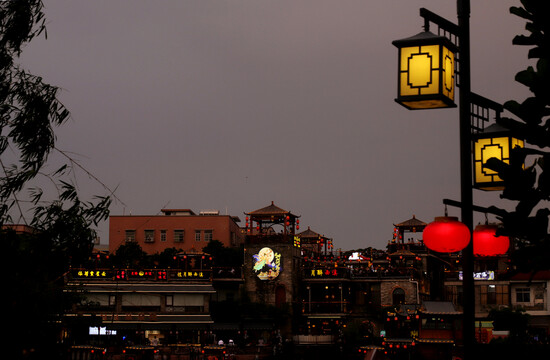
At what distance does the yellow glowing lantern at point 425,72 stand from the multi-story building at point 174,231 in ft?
217

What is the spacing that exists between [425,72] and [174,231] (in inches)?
2674

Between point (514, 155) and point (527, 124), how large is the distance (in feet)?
0.94

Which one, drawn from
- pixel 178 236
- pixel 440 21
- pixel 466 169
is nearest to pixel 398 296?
pixel 178 236

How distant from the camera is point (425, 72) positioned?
27.2 feet

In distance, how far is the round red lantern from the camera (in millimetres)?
8164

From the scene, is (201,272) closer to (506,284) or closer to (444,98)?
(506,284)

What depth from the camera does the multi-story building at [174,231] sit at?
244 feet

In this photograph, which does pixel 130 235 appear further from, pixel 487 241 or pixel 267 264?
pixel 487 241

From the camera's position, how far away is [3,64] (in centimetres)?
1273

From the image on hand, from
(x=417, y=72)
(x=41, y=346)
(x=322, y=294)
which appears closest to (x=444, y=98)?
(x=417, y=72)

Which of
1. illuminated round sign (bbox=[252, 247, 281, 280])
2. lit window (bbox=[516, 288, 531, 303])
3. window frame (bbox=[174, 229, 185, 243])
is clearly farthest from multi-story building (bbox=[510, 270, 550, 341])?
window frame (bbox=[174, 229, 185, 243])

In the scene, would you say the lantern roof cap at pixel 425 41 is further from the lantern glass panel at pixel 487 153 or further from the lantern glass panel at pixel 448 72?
the lantern glass panel at pixel 487 153

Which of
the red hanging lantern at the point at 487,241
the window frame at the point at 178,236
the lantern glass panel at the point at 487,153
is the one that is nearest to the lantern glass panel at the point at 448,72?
the lantern glass panel at the point at 487,153

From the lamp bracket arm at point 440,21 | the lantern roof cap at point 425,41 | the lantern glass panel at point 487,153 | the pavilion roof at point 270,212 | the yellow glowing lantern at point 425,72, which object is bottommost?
the lantern glass panel at point 487,153
